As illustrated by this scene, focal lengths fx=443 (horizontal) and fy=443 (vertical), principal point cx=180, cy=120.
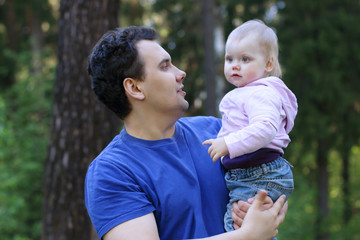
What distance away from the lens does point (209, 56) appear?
10594 millimetres

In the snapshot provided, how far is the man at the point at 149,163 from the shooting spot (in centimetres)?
190

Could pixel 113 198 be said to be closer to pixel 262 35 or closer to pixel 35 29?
pixel 262 35

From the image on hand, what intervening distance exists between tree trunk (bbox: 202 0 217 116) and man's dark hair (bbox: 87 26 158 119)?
8208 millimetres

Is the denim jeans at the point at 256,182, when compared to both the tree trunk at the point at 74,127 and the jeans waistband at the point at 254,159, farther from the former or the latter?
the tree trunk at the point at 74,127

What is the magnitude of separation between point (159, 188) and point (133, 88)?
524 millimetres

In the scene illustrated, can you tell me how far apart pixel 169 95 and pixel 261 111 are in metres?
0.47

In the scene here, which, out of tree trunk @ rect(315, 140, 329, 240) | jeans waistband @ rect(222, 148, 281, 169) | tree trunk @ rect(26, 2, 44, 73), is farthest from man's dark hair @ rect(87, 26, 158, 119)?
tree trunk @ rect(315, 140, 329, 240)

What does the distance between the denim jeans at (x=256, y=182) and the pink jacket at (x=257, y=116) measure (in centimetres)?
11

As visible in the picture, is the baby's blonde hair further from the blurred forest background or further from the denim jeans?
the blurred forest background

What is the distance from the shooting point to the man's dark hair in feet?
7.00

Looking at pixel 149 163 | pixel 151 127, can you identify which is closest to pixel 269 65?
pixel 151 127

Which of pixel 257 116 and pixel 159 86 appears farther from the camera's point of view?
pixel 159 86

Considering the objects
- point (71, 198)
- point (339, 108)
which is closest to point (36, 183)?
point (71, 198)

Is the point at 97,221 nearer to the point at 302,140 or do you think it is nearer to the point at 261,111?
the point at 261,111
